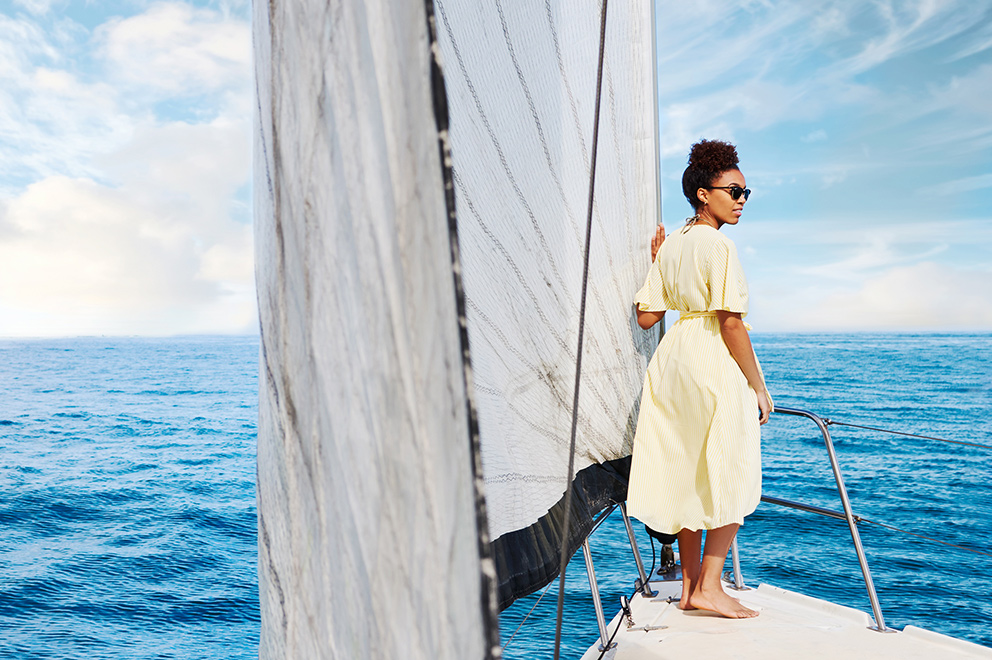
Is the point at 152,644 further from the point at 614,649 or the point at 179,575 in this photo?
the point at 614,649

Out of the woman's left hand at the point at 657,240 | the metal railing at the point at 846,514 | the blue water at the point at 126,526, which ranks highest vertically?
the woman's left hand at the point at 657,240

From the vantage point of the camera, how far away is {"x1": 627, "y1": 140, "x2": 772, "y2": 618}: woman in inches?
51.9

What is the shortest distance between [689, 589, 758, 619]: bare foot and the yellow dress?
0.74 feet

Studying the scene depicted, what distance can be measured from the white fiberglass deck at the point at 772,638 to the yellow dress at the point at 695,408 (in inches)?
9.4

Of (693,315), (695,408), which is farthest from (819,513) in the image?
(693,315)

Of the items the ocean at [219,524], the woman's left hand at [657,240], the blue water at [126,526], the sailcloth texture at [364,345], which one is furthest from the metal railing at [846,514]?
the blue water at [126,526]

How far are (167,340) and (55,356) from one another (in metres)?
14.8

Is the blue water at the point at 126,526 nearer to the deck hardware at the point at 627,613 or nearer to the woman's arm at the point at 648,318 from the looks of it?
the deck hardware at the point at 627,613

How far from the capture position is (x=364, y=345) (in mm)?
307

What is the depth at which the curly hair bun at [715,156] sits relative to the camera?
4.69ft

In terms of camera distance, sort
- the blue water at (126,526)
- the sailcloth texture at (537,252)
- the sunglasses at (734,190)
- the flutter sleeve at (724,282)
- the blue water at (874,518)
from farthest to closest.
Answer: the blue water at (874,518)
the blue water at (126,526)
the sunglasses at (734,190)
the flutter sleeve at (724,282)
the sailcloth texture at (537,252)

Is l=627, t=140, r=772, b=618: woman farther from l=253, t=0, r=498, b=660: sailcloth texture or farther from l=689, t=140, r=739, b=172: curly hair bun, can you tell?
l=253, t=0, r=498, b=660: sailcloth texture

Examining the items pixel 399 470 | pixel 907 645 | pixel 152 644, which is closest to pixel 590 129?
pixel 399 470

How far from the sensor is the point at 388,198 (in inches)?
11.1
